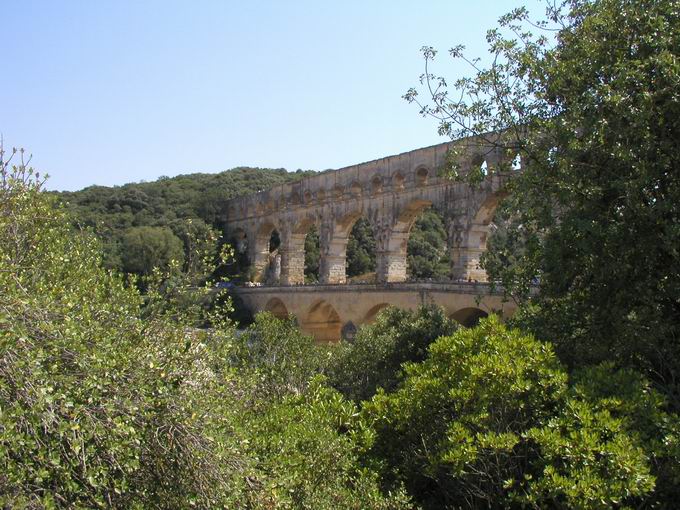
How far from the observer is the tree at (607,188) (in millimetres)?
7488

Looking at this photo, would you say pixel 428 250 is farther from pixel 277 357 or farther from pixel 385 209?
pixel 277 357

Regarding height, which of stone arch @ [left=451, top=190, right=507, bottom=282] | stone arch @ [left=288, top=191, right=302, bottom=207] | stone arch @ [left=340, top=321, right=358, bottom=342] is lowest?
stone arch @ [left=340, top=321, right=358, bottom=342]

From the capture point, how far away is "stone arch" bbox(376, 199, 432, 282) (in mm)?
28322

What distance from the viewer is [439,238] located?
4731 centimetres

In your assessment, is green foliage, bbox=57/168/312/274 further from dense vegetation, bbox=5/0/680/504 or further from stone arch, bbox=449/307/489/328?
dense vegetation, bbox=5/0/680/504

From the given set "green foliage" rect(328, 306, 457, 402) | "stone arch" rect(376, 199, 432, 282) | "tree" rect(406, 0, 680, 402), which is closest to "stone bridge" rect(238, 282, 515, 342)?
"stone arch" rect(376, 199, 432, 282)

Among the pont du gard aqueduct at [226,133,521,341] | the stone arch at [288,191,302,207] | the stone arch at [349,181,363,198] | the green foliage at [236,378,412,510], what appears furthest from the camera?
the stone arch at [288,191,302,207]

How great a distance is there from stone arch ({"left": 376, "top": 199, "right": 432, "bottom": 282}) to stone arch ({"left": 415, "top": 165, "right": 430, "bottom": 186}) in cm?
129

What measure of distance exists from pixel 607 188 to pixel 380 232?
69.2 feet

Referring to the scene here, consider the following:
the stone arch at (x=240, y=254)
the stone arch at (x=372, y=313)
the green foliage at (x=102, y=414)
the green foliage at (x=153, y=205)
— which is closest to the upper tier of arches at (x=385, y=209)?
the stone arch at (x=240, y=254)

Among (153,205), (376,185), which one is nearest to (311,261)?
(153,205)

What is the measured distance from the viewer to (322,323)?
31.7 m

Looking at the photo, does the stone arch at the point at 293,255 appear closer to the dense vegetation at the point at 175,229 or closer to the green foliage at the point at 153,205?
the dense vegetation at the point at 175,229

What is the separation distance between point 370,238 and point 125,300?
39614 millimetres
